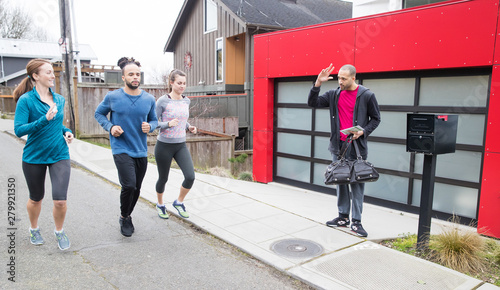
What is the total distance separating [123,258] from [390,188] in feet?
14.9

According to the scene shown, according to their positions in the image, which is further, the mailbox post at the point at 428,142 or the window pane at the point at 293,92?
the window pane at the point at 293,92

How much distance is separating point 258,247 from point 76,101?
11.6 m

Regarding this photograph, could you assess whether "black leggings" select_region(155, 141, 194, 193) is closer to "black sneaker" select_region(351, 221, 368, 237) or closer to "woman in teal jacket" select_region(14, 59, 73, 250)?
"woman in teal jacket" select_region(14, 59, 73, 250)

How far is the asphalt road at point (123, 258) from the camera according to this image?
342 centimetres

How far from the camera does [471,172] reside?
5582 mm

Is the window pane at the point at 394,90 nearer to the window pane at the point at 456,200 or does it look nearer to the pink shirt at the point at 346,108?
the window pane at the point at 456,200

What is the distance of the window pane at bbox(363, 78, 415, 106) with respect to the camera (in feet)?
20.2

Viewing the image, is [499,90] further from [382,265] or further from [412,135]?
[382,265]

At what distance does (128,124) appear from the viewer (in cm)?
425

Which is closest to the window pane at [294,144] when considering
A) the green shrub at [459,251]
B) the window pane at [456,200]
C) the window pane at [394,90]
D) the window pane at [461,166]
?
the window pane at [394,90]

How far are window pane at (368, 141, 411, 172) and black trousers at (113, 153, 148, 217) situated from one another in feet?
13.3

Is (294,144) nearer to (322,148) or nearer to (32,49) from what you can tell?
(322,148)

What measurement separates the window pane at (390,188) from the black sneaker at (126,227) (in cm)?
420

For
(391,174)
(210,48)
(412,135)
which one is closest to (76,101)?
(210,48)
